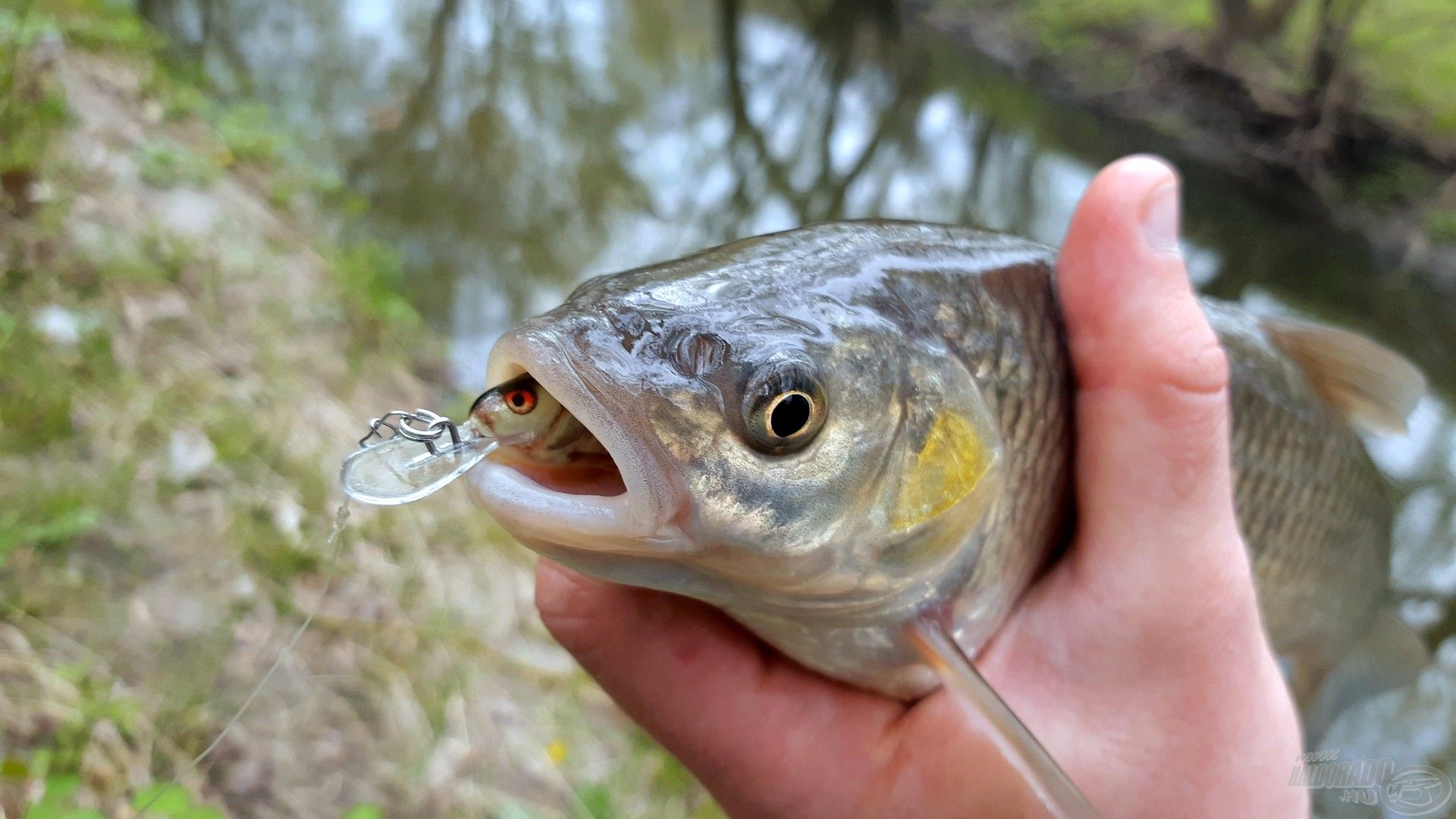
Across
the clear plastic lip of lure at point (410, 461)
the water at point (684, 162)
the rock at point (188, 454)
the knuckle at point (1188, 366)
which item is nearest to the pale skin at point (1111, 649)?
the knuckle at point (1188, 366)

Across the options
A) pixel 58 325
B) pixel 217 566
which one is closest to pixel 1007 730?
pixel 217 566

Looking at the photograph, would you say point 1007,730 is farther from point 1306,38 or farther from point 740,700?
point 1306,38

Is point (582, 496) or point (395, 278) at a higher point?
point (582, 496)

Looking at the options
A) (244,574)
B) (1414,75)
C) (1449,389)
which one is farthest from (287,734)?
(1414,75)

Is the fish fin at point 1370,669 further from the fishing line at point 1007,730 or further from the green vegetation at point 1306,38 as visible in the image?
the green vegetation at point 1306,38

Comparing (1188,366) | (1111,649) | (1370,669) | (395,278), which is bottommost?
(1370,669)

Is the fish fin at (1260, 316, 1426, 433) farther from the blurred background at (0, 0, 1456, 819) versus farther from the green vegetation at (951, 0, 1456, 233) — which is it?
the green vegetation at (951, 0, 1456, 233)

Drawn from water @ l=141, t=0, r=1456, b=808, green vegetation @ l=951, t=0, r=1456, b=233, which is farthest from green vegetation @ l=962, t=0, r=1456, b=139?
water @ l=141, t=0, r=1456, b=808
